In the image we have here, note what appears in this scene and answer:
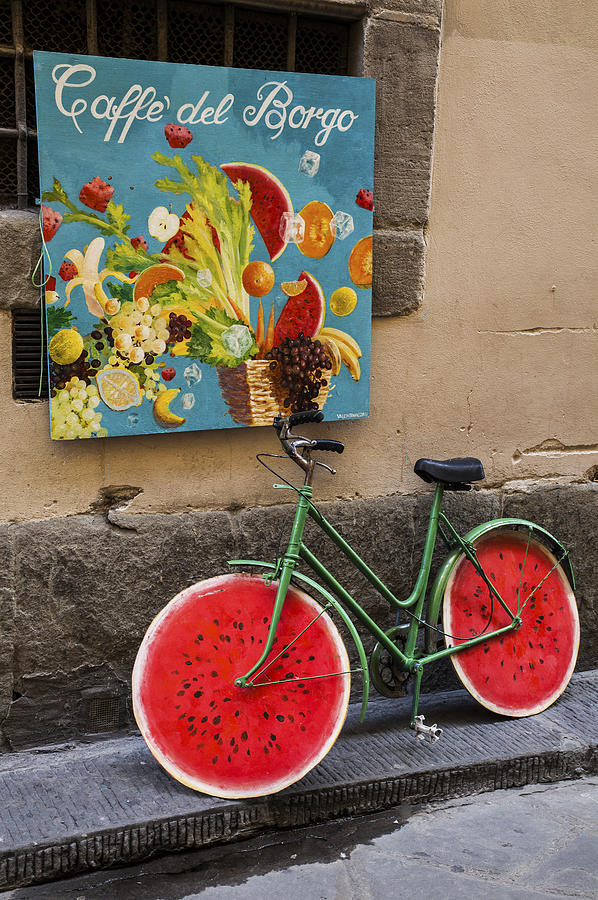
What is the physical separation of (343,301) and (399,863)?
2028 millimetres

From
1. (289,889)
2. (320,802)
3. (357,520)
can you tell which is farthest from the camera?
(357,520)

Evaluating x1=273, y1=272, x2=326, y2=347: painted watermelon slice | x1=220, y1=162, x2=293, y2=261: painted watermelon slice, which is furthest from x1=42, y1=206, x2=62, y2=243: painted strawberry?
x1=273, y1=272, x2=326, y2=347: painted watermelon slice

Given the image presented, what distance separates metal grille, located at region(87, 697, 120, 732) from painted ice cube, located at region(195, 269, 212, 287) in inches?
63.7

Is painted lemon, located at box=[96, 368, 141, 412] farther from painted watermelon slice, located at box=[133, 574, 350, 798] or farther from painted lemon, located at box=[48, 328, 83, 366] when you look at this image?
painted watermelon slice, located at box=[133, 574, 350, 798]

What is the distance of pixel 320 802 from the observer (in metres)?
3.03

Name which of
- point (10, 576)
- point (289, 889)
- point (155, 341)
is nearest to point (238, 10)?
point (155, 341)

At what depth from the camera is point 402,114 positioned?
350cm

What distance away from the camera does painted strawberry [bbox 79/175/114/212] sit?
A: 9.97ft

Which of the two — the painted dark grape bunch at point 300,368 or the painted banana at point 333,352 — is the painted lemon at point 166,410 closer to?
the painted dark grape bunch at point 300,368

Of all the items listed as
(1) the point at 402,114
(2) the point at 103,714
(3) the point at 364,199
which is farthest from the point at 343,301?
Answer: (2) the point at 103,714

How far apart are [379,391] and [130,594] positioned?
1.30 m

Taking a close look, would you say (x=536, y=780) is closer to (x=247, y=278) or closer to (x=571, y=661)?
(x=571, y=661)

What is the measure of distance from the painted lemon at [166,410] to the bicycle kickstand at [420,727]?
1333 mm

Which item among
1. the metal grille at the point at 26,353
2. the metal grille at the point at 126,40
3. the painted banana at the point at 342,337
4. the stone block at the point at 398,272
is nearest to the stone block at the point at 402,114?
the stone block at the point at 398,272
